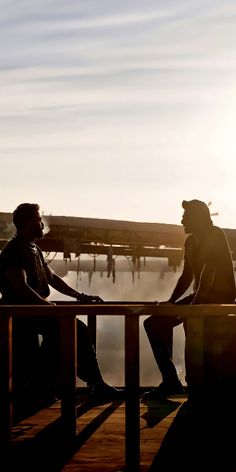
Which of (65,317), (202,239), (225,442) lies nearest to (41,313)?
(65,317)

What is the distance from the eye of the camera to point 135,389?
5.26 meters

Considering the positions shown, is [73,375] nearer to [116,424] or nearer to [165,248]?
[116,424]

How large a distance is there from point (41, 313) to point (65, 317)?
18cm

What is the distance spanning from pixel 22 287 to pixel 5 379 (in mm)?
1080

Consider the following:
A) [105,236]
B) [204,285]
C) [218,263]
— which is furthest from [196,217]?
[105,236]

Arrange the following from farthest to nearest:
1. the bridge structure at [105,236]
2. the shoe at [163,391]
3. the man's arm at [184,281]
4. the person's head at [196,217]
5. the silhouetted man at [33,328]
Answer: the bridge structure at [105,236]
the man's arm at [184,281]
the shoe at [163,391]
the person's head at [196,217]
the silhouetted man at [33,328]

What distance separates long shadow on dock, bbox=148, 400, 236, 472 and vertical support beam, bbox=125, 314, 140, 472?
0.52 ft

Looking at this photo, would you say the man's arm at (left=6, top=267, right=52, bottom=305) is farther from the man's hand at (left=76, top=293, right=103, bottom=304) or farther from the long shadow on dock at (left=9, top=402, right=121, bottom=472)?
the man's hand at (left=76, top=293, right=103, bottom=304)

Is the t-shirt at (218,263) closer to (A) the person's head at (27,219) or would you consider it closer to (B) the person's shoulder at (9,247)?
(A) the person's head at (27,219)

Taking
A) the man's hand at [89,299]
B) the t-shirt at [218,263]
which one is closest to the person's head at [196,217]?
the t-shirt at [218,263]

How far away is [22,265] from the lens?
21.0 ft

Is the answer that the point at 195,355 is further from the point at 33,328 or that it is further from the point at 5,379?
the point at 33,328

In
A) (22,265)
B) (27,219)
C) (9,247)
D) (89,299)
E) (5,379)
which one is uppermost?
(27,219)

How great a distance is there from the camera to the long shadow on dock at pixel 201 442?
5070mm
